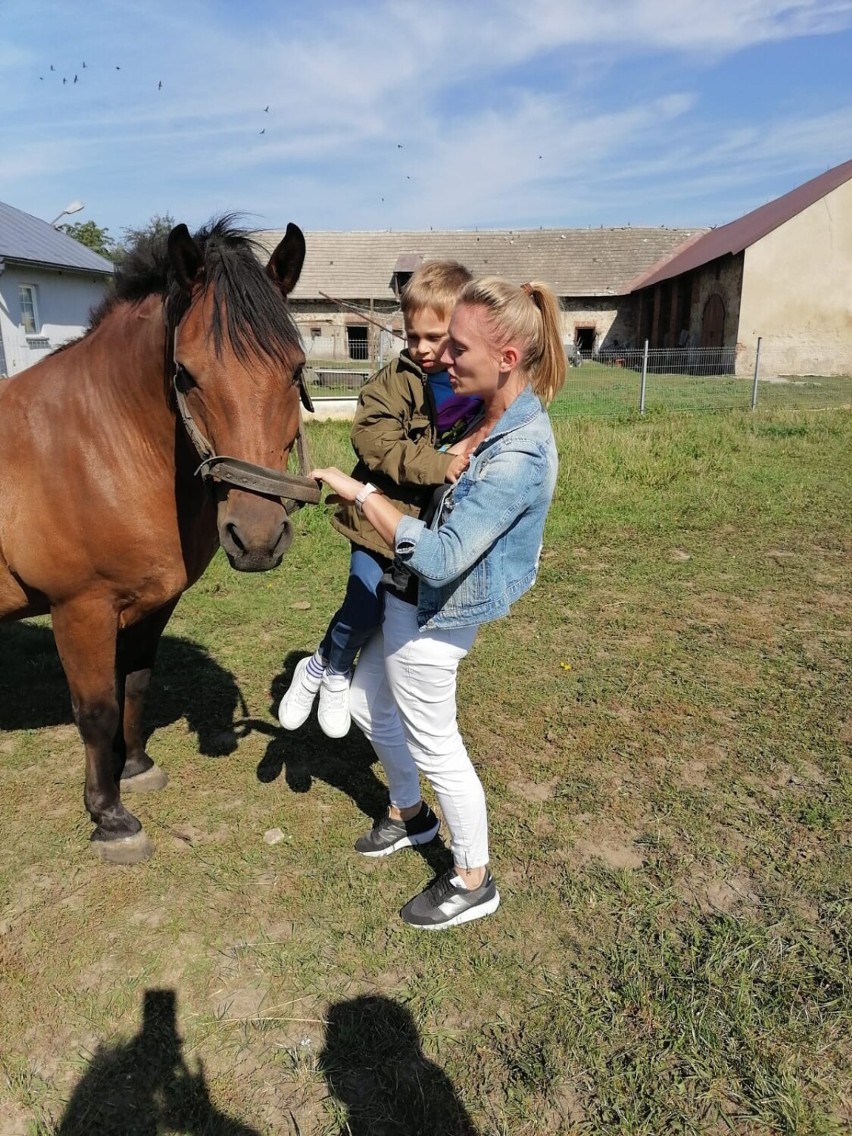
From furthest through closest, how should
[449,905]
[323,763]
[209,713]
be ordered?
[209,713] → [323,763] → [449,905]

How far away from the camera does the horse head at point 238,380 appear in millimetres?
2062

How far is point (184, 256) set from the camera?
86.2 inches

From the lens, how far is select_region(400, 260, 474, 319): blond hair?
2332 millimetres

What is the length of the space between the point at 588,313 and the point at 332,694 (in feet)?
123

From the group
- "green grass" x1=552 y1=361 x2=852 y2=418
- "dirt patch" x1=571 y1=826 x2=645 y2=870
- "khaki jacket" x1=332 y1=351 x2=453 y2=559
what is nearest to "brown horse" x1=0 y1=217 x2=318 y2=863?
"khaki jacket" x1=332 y1=351 x2=453 y2=559

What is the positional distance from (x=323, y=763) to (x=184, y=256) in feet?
7.81

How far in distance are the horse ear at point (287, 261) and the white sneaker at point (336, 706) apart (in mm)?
1426

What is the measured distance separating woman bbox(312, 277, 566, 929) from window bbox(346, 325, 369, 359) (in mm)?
33322

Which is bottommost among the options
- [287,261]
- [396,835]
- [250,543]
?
[396,835]

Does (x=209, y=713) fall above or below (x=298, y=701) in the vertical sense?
below

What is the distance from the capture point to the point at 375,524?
1.95m

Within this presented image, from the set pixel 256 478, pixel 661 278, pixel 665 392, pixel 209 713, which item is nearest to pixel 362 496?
pixel 256 478

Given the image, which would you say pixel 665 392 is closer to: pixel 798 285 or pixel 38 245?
pixel 798 285

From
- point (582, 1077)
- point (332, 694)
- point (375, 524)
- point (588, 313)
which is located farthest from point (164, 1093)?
point (588, 313)
